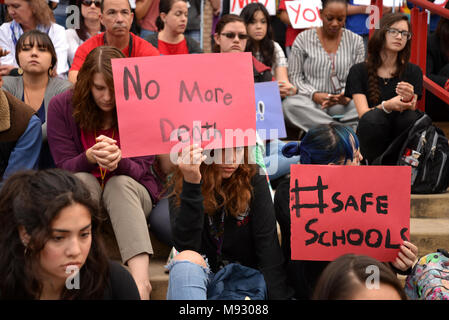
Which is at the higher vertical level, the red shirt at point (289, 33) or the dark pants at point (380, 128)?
the red shirt at point (289, 33)

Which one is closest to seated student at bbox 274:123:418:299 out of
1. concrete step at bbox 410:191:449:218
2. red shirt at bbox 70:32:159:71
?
concrete step at bbox 410:191:449:218

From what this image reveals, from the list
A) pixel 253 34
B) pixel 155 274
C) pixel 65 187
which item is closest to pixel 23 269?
pixel 65 187

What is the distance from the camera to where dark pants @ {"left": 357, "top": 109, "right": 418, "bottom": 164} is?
422 centimetres

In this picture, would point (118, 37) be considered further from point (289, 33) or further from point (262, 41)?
point (289, 33)

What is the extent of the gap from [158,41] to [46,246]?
3.43 metres

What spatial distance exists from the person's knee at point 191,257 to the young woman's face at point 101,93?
943 mm

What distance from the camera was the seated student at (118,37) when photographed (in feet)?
13.7

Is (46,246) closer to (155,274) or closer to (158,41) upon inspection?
(155,274)

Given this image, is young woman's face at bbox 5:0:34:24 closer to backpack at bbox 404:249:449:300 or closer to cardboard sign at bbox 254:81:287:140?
cardboard sign at bbox 254:81:287:140

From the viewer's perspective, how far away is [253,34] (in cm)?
536

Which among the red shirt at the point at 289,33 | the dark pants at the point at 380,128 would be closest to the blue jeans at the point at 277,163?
the dark pants at the point at 380,128

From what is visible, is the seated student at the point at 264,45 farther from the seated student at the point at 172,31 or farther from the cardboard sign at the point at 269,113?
the cardboard sign at the point at 269,113

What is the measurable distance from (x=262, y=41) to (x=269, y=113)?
1.25 meters

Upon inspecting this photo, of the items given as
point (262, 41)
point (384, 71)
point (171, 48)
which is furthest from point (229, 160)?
point (262, 41)
